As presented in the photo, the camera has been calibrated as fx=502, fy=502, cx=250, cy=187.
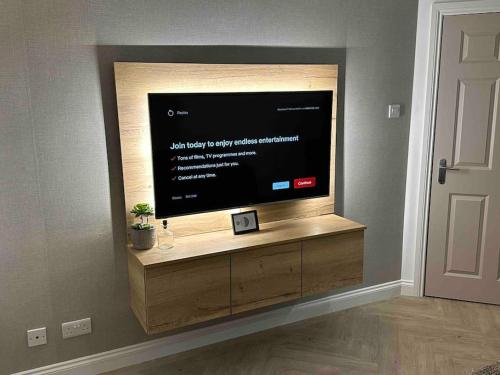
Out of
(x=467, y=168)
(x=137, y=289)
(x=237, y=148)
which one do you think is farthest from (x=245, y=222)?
(x=467, y=168)

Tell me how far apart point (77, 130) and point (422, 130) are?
7.54 ft

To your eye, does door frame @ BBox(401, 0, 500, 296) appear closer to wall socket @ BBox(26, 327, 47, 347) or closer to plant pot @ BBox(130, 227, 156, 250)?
plant pot @ BBox(130, 227, 156, 250)

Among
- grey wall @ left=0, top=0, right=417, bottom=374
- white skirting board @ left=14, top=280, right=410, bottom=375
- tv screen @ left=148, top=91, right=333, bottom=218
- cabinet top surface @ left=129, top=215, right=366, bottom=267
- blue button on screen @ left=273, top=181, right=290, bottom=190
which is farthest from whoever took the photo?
blue button on screen @ left=273, top=181, right=290, bottom=190

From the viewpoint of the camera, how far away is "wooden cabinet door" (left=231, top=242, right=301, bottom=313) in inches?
104

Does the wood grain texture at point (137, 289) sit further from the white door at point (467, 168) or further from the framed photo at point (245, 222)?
the white door at point (467, 168)

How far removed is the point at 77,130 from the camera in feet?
8.18

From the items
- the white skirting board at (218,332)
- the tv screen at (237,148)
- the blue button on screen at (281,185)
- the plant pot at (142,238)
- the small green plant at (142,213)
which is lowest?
the white skirting board at (218,332)

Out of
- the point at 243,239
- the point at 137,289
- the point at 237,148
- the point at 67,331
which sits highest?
the point at 237,148

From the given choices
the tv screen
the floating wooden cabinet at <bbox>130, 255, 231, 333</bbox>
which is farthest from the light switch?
the floating wooden cabinet at <bbox>130, 255, 231, 333</bbox>

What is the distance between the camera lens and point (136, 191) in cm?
263

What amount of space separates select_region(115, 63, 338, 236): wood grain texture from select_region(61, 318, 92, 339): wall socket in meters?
0.62

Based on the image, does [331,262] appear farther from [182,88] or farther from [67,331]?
[67,331]

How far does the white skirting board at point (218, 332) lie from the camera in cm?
273

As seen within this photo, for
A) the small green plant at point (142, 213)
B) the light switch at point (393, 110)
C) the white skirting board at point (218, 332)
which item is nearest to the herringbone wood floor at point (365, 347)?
the white skirting board at point (218, 332)
